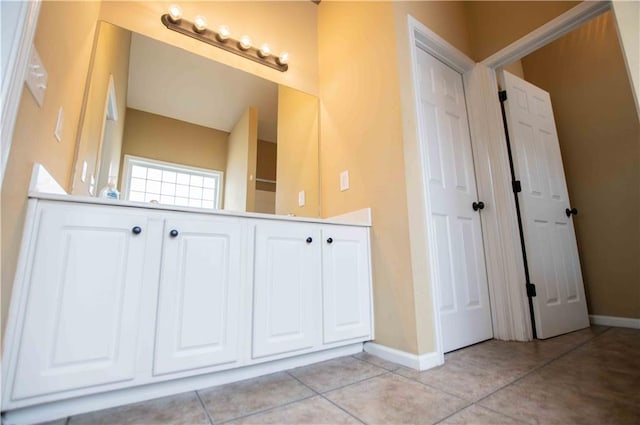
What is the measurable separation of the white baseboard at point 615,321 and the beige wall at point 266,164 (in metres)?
2.90

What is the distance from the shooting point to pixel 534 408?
1011 millimetres

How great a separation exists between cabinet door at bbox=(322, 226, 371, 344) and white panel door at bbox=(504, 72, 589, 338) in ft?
4.09

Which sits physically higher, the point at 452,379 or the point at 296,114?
the point at 296,114

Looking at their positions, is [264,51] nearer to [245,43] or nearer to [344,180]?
[245,43]

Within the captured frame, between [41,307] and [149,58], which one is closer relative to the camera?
[41,307]

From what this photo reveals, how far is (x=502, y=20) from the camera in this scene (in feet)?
7.04

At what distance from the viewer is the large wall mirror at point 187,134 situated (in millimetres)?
1599

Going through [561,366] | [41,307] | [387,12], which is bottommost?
[561,366]

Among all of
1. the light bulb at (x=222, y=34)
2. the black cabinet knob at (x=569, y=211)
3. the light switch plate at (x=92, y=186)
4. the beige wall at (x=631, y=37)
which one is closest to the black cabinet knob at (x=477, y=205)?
the black cabinet knob at (x=569, y=211)

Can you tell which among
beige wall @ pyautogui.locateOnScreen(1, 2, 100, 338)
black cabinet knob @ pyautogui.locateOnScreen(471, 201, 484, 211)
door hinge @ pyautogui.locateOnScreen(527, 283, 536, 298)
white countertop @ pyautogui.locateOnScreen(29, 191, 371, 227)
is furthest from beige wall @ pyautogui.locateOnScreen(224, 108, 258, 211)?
door hinge @ pyautogui.locateOnScreen(527, 283, 536, 298)

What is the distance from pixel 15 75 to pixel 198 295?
896mm

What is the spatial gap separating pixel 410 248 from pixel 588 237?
2.16 meters

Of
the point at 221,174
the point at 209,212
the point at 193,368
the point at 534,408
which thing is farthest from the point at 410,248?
the point at 221,174

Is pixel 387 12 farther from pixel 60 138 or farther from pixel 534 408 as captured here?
pixel 534 408
